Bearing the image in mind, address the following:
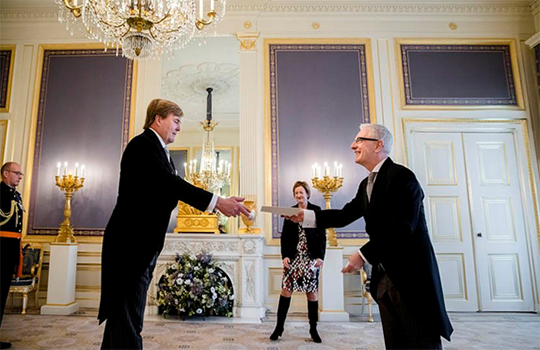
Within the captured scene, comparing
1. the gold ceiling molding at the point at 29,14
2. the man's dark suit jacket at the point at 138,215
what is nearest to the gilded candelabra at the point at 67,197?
the gold ceiling molding at the point at 29,14

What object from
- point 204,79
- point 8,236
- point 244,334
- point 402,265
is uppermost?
point 204,79

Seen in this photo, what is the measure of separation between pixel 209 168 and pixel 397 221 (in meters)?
4.45

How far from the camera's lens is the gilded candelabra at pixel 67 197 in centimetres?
479

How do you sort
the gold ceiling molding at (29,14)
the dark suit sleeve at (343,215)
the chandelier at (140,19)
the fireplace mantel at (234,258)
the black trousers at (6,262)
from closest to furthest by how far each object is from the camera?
the dark suit sleeve at (343,215) → the black trousers at (6,262) → the chandelier at (140,19) → the fireplace mantel at (234,258) → the gold ceiling molding at (29,14)

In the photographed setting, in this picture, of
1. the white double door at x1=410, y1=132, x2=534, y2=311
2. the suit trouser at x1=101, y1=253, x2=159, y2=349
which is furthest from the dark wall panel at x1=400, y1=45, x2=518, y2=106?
the suit trouser at x1=101, y1=253, x2=159, y2=349

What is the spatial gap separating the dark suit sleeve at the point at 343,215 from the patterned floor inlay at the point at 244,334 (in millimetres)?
1585

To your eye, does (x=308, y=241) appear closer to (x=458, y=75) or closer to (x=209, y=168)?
(x=209, y=168)

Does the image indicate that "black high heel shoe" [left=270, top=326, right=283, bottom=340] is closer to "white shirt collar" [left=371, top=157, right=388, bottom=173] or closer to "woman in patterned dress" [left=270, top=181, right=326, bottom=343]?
"woman in patterned dress" [left=270, top=181, right=326, bottom=343]

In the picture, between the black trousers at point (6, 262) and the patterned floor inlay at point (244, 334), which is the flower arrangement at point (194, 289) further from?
the black trousers at point (6, 262)

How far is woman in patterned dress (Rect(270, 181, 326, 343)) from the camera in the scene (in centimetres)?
341

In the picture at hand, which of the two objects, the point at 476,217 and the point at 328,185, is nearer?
the point at 328,185

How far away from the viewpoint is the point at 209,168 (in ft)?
18.8

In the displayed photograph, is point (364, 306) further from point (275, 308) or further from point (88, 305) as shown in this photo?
point (88, 305)

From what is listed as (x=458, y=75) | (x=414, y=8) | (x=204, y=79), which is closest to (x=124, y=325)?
(x=204, y=79)
